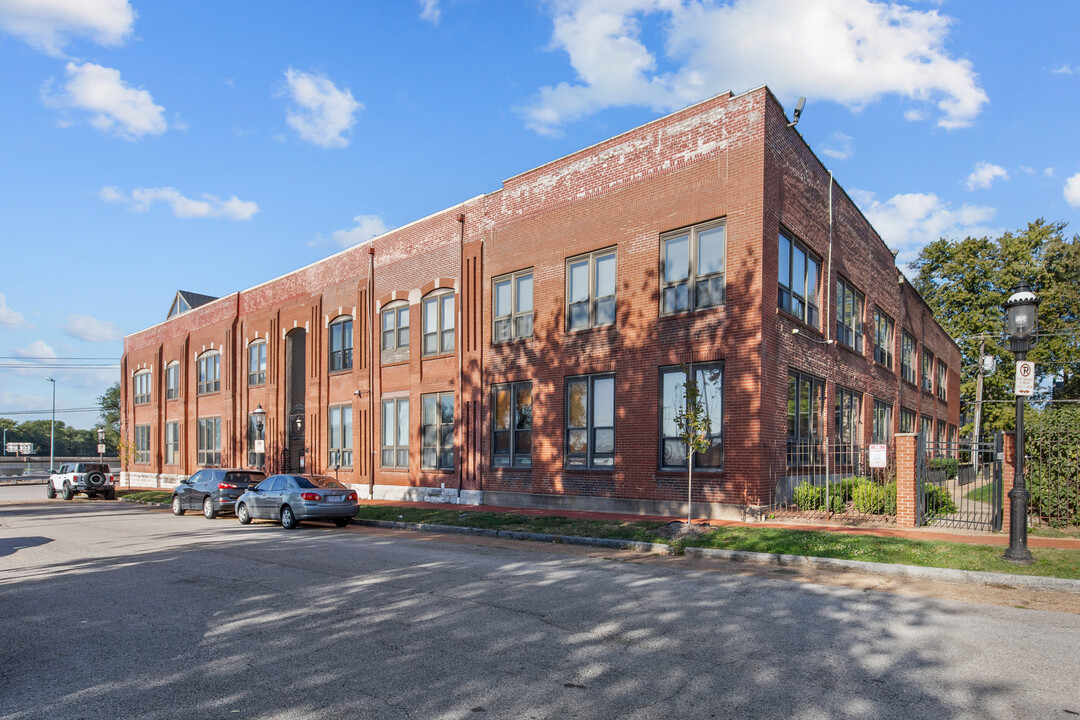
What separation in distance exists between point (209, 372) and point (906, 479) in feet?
122

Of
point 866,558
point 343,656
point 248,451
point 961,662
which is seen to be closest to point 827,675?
point 961,662

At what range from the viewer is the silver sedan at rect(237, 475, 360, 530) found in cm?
1873

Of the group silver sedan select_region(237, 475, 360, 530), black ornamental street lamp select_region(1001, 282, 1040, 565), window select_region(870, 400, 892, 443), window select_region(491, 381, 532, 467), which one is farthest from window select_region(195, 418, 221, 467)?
black ornamental street lamp select_region(1001, 282, 1040, 565)

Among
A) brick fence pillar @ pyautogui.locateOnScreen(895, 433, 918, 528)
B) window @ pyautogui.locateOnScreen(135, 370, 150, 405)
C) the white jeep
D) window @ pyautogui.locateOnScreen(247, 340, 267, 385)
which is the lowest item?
the white jeep

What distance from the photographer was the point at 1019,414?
1068 centimetres

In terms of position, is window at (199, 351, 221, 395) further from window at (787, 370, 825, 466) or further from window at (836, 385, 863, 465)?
window at (836, 385, 863, 465)

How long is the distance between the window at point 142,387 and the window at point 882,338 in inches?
1731

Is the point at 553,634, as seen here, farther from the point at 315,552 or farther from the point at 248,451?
the point at 248,451

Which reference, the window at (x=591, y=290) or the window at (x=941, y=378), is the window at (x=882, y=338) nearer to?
the window at (x=591, y=290)

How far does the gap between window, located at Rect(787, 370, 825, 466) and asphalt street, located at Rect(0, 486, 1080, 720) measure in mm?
8347

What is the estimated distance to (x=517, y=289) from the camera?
22562 mm

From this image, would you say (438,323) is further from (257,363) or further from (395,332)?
(257,363)

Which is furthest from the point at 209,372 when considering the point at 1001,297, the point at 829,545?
the point at 1001,297

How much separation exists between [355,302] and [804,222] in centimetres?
1785
